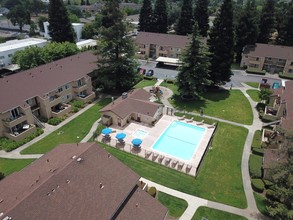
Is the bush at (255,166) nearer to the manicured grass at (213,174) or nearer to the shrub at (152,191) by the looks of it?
the manicured grass at (213,174)

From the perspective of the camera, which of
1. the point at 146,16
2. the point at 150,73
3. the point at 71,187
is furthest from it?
the point at 146,16

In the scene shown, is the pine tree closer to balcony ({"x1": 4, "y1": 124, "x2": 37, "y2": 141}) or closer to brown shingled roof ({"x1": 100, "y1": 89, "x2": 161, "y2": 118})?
brown shingled roof ({"x1": 100, "y1": 89, "x2": 161, "y2": 118})

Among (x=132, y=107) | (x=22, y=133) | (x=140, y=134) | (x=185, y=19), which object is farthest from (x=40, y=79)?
(x=185, y=19)

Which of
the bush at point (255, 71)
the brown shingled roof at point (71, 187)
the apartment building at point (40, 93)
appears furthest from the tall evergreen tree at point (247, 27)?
the brown shingled roof at point (71, 187)

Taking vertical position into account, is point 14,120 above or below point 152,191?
above

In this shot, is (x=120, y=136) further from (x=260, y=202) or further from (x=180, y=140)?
(x=260, y=202)

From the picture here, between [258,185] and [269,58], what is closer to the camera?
[258,185]
